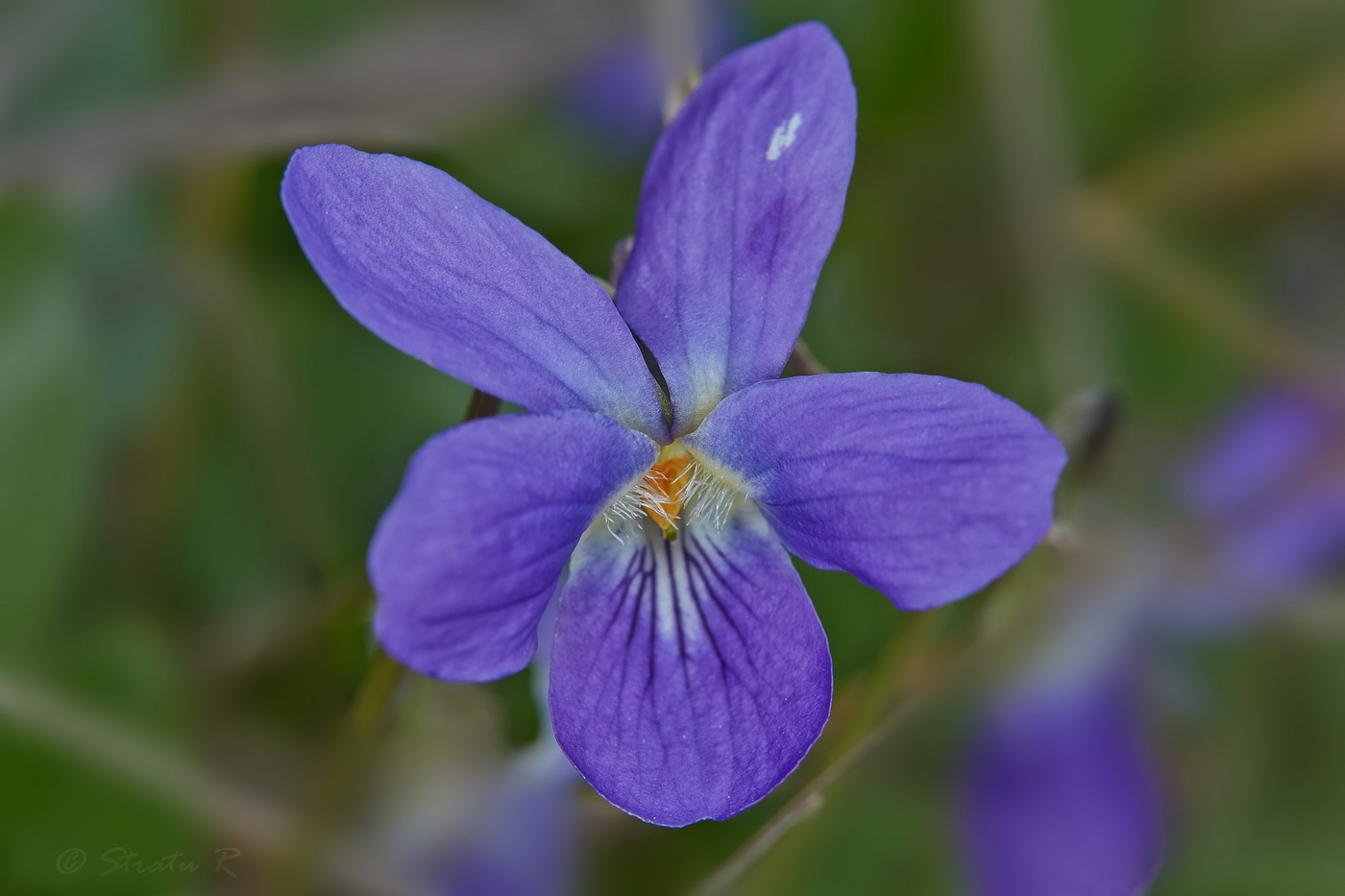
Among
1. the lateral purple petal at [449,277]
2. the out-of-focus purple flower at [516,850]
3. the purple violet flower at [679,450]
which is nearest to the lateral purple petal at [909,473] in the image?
the purple violet flower at [679,450]

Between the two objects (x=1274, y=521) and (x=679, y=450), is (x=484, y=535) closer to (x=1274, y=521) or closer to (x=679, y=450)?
(x=679, y=450)

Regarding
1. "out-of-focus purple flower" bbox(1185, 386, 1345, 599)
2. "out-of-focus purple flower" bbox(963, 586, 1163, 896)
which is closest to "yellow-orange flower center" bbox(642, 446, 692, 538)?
"out-of-focus purple flower" bbox(963, 586, 1163, 896)

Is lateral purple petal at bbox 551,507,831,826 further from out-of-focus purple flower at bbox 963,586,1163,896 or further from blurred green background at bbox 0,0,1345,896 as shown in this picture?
out-of-focus purple flower at bbox 963,586,1163,896

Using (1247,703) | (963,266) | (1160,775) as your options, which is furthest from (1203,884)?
(963,266)

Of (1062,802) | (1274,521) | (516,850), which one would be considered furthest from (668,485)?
(1274,521)

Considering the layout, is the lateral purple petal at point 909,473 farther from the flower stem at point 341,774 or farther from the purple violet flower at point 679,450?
the flower stem at point 341,774

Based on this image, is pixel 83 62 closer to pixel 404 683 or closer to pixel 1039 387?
pixel 404 683
